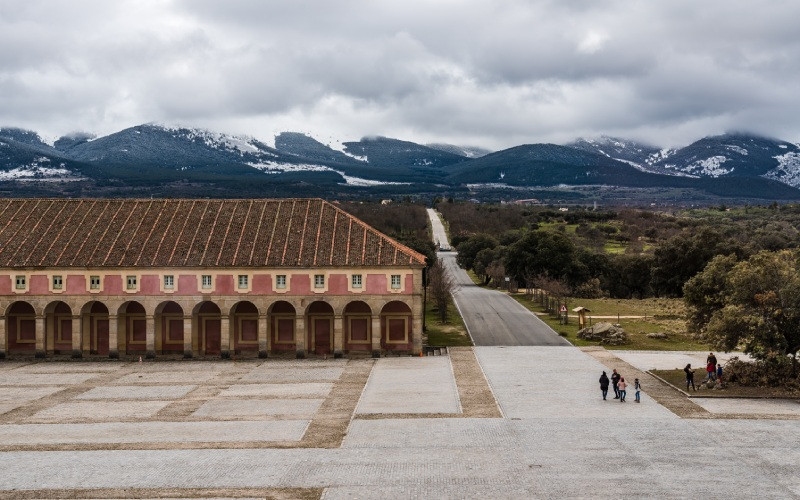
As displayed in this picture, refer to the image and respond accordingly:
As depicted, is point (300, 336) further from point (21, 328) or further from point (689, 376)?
point (689, 376)

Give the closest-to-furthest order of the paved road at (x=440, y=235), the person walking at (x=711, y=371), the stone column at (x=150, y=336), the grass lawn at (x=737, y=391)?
the grass lawn at (x=737, y=391), the person walking at (x=711, y=371), the stone column at (x=150, y=336), the paved road at (x=440, y=235)

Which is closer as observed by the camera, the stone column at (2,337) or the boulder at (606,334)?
the stone column at (2,337)

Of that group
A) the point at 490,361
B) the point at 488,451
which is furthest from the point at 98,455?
the point at 490,361

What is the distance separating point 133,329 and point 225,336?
748cm

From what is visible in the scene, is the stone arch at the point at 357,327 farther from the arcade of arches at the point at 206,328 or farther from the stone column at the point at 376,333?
the stone column at the point at 376,333

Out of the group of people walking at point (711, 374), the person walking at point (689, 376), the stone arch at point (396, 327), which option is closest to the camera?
the person walking at point (689, 376)

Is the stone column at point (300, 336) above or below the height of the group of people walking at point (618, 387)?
above

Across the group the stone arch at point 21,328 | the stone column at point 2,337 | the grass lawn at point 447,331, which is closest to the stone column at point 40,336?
the stone arch at point 21,328

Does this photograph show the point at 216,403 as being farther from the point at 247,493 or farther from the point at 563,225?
the point at 563,225

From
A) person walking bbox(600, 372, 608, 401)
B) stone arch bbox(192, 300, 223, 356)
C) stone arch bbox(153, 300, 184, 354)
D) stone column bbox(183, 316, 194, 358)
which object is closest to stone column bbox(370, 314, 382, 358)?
stone arch bbox(192, 300, 223, 356)

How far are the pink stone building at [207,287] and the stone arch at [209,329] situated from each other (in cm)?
7

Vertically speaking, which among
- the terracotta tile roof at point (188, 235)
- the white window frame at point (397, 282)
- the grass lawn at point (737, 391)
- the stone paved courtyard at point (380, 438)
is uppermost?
the terracotta tile roof at point (188, 235)

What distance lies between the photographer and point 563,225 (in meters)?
154

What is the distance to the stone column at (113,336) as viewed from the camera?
5756cm
